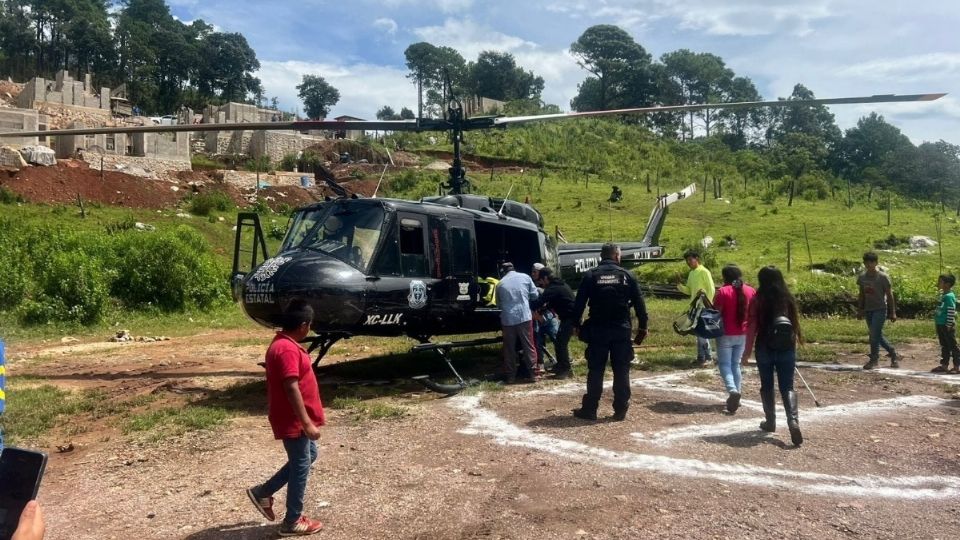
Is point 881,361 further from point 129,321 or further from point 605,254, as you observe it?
point 129,321

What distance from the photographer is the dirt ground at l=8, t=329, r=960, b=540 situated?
15.3 ft

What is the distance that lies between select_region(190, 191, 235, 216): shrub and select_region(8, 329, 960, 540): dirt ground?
25.6 meters

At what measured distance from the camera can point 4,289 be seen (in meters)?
16.2

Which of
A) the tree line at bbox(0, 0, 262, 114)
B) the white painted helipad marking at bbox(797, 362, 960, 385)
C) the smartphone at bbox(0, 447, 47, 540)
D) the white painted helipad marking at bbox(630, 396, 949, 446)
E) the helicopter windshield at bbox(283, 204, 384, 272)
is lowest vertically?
the white painted helipad marking at bbox(797, 362, 960, 385)

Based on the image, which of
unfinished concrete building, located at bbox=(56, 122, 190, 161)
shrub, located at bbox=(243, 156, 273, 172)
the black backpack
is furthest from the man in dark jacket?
shrub, located at bbox=(243, 156, 273, 172)

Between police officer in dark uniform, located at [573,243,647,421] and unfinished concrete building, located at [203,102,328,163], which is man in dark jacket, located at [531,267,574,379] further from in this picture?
unfinished concrete building, located at [203,102,328,163]

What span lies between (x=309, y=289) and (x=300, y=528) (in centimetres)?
358

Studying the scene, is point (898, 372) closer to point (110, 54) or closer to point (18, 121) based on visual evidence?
point (18, 121)

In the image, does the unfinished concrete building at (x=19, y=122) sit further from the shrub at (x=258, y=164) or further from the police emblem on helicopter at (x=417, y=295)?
the police emblem on helicopter at (x=417, y=295)

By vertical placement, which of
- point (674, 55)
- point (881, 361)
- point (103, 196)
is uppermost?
point (674, 55)

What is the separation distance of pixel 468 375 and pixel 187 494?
5.37 m

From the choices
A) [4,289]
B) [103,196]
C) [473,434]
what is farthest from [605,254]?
[103,196]

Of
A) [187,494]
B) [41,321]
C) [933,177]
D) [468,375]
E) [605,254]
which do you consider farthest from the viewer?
[933,177]

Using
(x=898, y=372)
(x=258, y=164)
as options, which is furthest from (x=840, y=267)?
(x=258, y=164)
